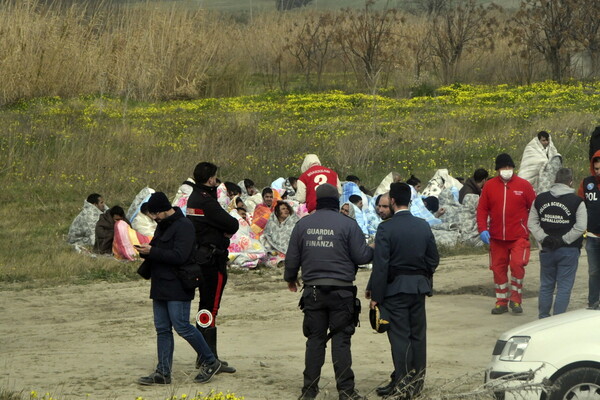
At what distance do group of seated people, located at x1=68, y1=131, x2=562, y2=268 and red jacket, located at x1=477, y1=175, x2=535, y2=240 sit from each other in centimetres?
334

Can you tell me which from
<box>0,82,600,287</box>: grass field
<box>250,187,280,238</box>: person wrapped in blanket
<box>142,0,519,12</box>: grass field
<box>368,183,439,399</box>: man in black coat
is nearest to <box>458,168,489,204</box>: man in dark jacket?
<box>250,187,280,238</box>: person wrapped in blanket

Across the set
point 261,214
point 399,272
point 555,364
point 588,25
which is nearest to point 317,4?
point 588,25

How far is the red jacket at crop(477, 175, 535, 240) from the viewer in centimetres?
1202

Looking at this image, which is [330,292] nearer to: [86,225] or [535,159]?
[86,225]

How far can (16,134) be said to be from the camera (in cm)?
2477

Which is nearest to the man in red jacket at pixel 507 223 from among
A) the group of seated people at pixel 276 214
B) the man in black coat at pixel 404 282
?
the group of seated people at pixel 276 214

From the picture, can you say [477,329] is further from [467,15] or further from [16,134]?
[467,15]

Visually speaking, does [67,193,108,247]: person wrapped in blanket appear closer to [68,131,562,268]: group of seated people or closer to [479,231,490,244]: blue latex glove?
[68,131,562,268]: group of seated people

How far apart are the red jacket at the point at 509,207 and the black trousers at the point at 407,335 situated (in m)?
3.70

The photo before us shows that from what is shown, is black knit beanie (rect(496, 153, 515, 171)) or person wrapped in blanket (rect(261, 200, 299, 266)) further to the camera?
person wrapped in blanket (rect(261, 200, 299, 266))

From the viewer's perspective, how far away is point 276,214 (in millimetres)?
16359

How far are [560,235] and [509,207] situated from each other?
4.33ft

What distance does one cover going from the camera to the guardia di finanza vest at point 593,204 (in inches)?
436

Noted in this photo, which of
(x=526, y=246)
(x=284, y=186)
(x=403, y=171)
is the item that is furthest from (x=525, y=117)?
(x=526, y=246)
